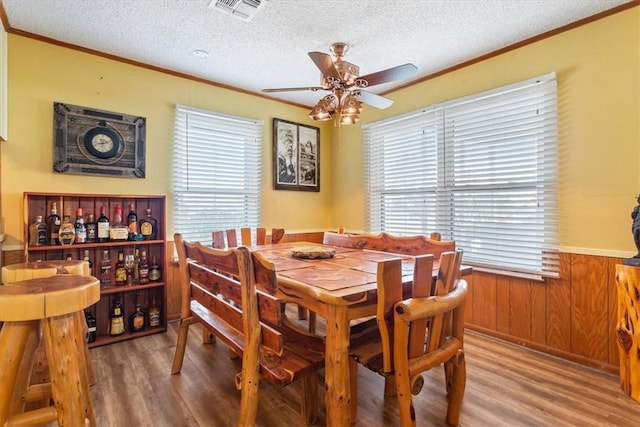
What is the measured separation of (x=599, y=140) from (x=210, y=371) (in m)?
3.14

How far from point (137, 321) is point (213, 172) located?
1595 mm

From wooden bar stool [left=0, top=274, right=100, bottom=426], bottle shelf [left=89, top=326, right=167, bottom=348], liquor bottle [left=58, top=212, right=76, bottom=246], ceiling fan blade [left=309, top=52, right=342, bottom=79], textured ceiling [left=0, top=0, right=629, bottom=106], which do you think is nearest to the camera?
wooden bar stool [left=0, top=274, right=100, bottom=426]

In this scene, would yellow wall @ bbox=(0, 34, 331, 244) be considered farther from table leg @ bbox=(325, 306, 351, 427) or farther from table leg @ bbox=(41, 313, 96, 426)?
table leg @ bbox=(325, 306, 351, 427)

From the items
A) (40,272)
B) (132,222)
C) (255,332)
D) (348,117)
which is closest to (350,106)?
(348,117)

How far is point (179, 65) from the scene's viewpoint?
308 centimetres

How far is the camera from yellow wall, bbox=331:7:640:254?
216cm

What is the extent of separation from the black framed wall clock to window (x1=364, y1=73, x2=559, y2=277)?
8.45 ft

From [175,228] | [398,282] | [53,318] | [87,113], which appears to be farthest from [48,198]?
[398,282]

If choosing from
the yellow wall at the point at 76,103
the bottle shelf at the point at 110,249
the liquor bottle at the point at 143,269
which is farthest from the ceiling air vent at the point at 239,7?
the liquor bottle at the point at 143,269

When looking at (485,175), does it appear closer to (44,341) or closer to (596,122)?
(596,122)

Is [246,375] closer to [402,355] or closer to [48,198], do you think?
[402,355]

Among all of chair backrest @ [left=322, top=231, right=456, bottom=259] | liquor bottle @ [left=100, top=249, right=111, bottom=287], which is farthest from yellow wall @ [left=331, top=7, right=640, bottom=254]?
liquor bottle @ [left=100, top=249, right=111, bottom=287]

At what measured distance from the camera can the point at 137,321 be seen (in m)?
2.82

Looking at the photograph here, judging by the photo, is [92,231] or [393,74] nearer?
[393,74]
